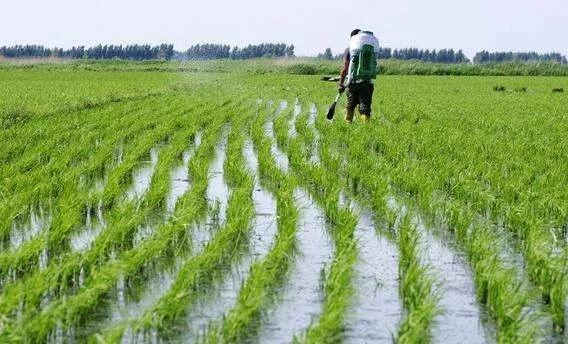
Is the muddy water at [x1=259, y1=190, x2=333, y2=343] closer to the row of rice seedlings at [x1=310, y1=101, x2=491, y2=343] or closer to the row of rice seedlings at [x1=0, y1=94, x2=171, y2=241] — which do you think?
the row of rice seedlings at [x1=310, y1=101, x2=491, y2=343]

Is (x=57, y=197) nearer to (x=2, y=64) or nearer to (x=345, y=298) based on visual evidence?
(x=345, y=298)

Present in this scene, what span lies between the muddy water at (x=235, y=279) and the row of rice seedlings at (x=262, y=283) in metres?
0.06

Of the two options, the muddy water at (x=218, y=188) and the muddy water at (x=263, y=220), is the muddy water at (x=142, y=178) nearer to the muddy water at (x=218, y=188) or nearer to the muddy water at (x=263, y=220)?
the muddy water at (x=218, y=188)

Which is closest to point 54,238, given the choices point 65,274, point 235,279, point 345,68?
point 65,274

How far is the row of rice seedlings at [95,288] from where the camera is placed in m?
2.79

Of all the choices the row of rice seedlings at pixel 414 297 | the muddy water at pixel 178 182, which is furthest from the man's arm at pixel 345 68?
the row of rice seedlings at pixel 414 297

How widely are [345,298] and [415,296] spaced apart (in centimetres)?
25

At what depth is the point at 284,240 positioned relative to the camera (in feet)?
13.6

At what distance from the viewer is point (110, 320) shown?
316cm

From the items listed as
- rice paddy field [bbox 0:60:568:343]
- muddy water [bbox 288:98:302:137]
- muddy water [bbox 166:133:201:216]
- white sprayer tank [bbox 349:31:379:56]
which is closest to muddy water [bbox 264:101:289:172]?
rice paddy field [bbox 0:60:568:343]

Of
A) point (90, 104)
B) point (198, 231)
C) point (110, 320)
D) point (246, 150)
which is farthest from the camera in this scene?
point (90, 104)

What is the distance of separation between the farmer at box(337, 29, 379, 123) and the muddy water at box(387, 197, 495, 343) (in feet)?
21.5

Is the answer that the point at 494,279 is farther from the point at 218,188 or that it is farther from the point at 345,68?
the point at 345,68

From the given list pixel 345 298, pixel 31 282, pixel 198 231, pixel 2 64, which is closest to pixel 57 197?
pixel 198 231
